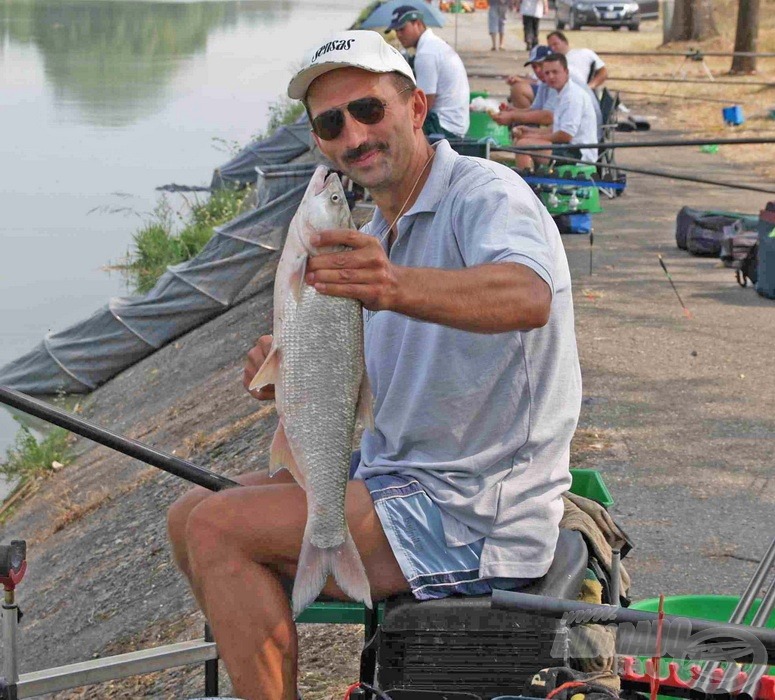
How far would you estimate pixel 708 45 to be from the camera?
27.1m

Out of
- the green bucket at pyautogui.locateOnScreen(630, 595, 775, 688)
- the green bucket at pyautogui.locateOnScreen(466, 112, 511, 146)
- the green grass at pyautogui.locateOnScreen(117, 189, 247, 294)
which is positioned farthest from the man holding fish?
the green bucket at pyautogui.locateOnScreen(466, 112, 511, 146)

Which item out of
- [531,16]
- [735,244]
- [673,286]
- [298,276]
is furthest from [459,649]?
[531,16]

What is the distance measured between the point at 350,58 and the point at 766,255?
20.3 feet

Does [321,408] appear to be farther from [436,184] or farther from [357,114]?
[357,114]

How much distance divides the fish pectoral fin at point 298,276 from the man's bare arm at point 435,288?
1.1 inches

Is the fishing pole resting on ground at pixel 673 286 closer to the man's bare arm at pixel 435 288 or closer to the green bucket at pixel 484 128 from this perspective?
the green bucket at pixel 484 128

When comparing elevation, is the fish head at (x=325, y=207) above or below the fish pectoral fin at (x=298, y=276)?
above

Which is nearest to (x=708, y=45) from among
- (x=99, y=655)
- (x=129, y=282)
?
(x=129, y=282)

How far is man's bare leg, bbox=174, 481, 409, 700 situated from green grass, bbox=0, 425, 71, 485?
6.61 metres

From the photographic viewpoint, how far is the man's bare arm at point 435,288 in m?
2.39

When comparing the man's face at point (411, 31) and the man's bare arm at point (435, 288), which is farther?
the man's face at point (411, 31)

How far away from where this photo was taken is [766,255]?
28.1ft

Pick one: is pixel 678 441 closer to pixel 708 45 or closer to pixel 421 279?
pixel 421 279

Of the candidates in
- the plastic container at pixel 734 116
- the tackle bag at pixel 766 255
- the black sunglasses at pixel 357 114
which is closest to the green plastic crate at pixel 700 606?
the black sunglasses at pixel 357 114
